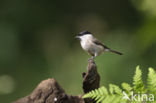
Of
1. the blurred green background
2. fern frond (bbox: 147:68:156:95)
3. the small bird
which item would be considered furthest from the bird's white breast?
fern frond (bbox: 147:68:156:95)

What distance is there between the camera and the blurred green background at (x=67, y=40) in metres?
6.23

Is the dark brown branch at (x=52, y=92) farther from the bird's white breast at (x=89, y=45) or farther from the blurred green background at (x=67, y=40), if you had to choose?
the blurred green background at (x=67, y=40)

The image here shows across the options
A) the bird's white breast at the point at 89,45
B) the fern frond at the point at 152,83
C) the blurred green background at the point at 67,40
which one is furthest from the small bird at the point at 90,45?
the fern frond at the point at 152,83

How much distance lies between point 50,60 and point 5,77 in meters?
1.00

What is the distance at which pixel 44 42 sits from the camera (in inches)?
344

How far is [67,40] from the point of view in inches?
337

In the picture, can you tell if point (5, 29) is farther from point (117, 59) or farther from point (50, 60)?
point (117, 59)

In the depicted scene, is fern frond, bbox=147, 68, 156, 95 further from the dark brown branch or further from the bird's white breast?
the bird's white breast

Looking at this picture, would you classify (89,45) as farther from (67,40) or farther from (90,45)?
(67,40)

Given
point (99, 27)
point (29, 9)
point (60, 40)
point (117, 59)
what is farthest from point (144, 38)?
point (29, 9)

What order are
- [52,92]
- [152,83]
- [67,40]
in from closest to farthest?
[152,83]
[52,92]
[67,40]

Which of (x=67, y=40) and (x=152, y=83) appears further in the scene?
(x=67, y=40)

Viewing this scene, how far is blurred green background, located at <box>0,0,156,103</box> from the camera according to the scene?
623 cm

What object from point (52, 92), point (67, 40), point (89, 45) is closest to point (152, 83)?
point (52, 92)
